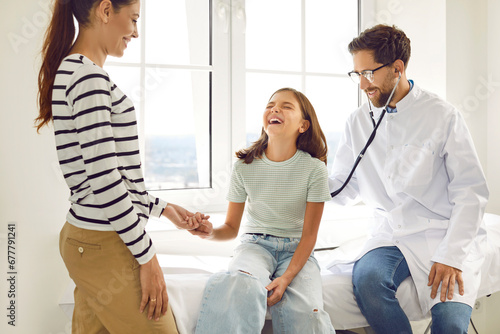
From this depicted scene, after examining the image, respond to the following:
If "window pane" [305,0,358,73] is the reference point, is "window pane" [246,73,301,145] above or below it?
below

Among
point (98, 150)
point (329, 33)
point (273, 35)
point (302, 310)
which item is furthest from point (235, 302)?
point (329, 33)

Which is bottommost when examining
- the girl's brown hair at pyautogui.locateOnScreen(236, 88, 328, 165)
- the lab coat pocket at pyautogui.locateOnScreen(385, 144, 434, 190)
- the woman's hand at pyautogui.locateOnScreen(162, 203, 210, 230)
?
the woman's hand at pyautogui.locateOnScreen(162, 203, 210, 230)

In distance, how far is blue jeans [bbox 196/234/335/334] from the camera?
1.24 meters

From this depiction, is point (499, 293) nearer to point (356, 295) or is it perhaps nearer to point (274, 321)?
point (356, 295)

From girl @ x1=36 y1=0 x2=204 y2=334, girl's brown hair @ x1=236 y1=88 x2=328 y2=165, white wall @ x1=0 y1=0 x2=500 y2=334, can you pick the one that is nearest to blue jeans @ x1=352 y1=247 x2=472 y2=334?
girl's brown hair @ x1=236 y1=88 x2=328 y2=165

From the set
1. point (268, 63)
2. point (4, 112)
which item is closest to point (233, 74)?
point (268, 63)

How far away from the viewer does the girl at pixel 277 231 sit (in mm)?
1271

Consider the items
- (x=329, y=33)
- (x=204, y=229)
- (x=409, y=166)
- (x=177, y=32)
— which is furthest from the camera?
(x=329, y=33)

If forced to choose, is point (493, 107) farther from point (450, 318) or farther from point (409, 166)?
point (450, 318)

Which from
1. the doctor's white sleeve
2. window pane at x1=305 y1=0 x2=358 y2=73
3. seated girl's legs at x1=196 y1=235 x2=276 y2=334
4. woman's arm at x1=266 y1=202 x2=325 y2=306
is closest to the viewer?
seated girl's legs at x1=196 y1=235 x2=276 y2=334

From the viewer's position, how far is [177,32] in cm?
213

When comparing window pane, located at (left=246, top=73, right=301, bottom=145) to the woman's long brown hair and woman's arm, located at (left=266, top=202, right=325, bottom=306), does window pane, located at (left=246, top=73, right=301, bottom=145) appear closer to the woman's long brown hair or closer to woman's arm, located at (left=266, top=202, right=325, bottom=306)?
woman's arm, located at (left=266, top=202, right=325, bottom=306)

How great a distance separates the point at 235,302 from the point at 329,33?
66.9 inches

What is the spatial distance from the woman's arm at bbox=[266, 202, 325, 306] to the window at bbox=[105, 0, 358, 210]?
0.75 m
